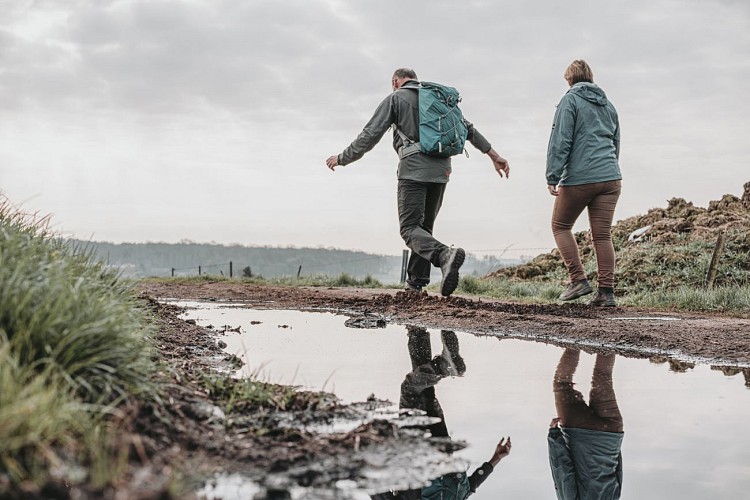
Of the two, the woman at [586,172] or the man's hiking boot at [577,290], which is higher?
the woman at [586,172]

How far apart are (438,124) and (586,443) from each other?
554 cm

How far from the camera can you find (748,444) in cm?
293

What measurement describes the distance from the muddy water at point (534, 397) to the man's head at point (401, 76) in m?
3.48

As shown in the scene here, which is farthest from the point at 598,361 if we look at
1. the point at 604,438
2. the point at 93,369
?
the point at 93,369

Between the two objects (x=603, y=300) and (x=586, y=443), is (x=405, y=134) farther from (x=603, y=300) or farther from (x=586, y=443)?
(x=586, y=443)

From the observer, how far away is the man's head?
8.60m

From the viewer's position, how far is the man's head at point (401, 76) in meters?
8.60

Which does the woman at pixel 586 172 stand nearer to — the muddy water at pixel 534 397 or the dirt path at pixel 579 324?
the dirt path at pixel 579 324

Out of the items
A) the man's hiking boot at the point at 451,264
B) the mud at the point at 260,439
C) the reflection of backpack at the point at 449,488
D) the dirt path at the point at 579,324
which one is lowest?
the reflection of backpack at the point at 449,488

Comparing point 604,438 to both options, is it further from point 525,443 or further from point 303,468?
point 303,468

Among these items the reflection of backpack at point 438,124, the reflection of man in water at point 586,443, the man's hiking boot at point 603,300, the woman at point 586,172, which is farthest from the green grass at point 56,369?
the man's hiking boot at point 603,300

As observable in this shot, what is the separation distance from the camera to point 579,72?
8.78 metres

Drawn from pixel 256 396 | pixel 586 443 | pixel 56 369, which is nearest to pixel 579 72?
pixel 586 443

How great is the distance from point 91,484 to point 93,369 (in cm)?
94
